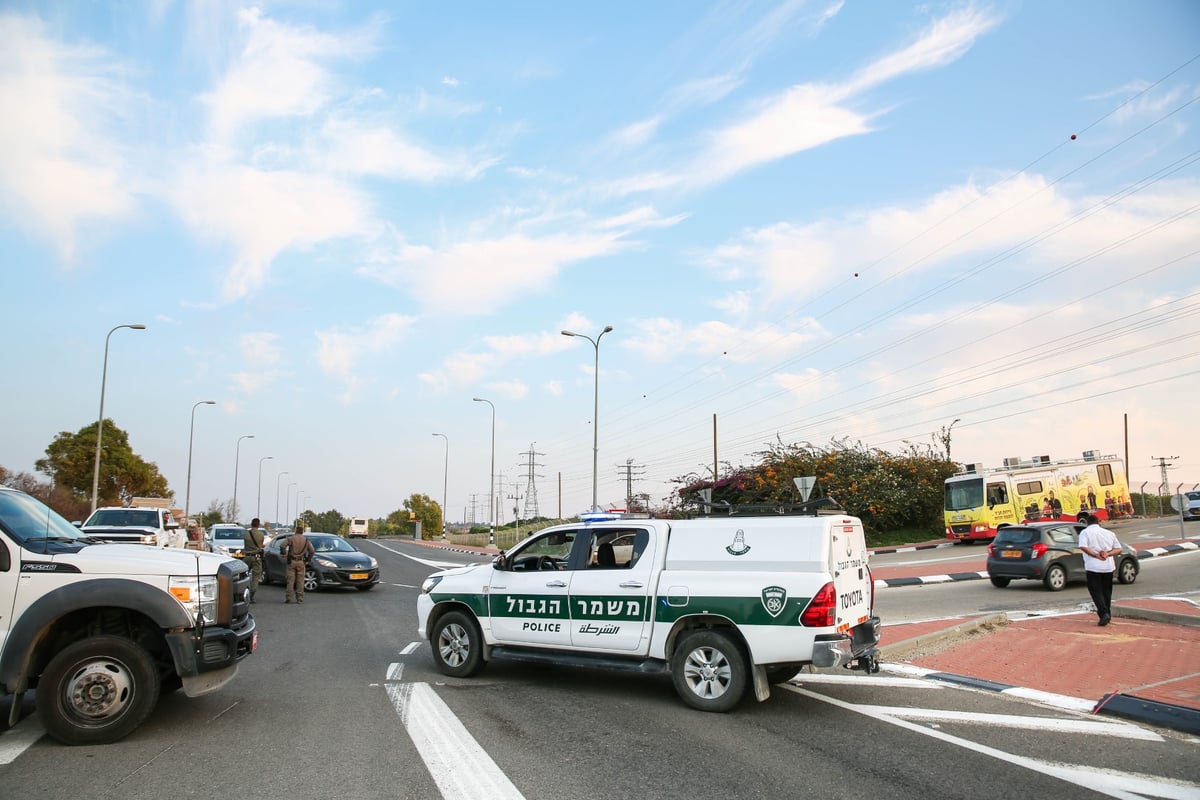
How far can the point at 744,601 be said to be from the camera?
7.35 m

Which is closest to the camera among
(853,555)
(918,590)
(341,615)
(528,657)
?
(853,555)

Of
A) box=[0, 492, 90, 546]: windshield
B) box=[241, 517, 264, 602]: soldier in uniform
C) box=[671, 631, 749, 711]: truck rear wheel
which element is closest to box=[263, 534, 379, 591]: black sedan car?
box=[241, 517, 264, 602]: soldier in uniform

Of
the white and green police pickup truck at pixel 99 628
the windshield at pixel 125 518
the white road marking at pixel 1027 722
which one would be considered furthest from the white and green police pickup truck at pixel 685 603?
the windshield at pixel 125 518

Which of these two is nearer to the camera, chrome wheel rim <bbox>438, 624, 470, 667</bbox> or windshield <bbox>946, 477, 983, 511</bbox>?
chrome wheel rim <bbox>438, 624, 470, 667</bbox>

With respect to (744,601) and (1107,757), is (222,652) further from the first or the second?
(1107,757)

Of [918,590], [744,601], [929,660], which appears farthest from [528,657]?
[918,590]

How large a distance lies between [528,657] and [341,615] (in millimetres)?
7751

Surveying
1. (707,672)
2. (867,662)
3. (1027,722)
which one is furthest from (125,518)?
(1027,722)

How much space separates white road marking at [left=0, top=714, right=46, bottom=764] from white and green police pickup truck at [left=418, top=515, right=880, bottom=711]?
12.3 ft

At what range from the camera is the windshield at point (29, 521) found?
6.54 meters

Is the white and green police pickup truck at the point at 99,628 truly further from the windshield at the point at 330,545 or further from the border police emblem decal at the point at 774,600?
the windshield at the point at 330,545

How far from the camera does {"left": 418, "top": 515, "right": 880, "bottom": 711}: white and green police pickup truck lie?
7.22 meters

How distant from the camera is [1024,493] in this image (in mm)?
32469

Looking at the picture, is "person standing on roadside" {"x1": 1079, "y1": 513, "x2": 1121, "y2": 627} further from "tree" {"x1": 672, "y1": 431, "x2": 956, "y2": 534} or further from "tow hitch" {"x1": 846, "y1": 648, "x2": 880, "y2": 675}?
"tree" {"x1": 672, "y1": 431, "x2": 956, "y2": 534}
